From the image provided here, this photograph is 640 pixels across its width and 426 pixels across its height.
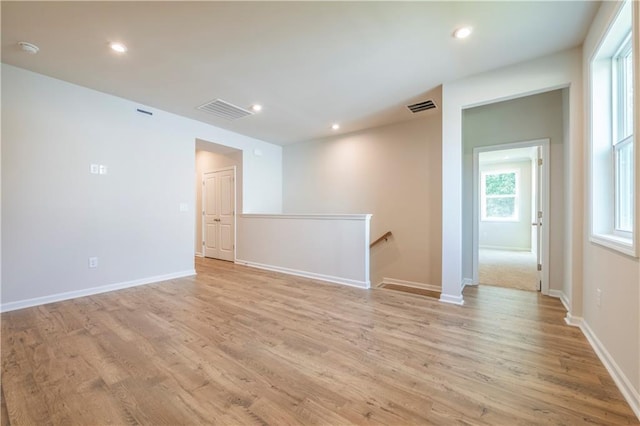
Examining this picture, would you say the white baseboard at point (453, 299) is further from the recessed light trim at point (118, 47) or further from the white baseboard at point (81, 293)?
the recessed light trim at point (118, 47)

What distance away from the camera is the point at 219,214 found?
626cm

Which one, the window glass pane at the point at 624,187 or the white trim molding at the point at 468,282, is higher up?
the window glass pane at the point at 624,187

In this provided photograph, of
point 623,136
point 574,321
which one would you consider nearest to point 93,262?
point 574,321

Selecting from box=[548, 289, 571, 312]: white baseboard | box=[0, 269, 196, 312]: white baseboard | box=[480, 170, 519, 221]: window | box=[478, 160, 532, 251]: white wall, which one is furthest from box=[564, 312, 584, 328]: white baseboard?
box=[480, 170, 519, 221]: window

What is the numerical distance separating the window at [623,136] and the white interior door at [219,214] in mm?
5699

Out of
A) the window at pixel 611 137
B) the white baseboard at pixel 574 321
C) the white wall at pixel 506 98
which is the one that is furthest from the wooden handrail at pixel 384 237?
the window at pixel 611 137

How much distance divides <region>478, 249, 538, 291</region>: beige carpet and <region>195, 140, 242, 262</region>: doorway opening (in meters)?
5.04

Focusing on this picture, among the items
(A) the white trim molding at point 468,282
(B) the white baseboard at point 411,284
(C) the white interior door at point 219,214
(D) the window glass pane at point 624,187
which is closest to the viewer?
(D) the window glass pane at point 624,187

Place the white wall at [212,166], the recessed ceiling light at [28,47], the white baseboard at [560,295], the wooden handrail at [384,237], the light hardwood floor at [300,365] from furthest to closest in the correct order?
the white wall at [212,166]
the wooden handrail at [384,237]
the white baseboard at [560,295]
the recessed ceiling light at [28,47]
the light hardwood floor at [300,365]

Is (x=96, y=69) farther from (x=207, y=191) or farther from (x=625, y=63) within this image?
(x=625, y=63)

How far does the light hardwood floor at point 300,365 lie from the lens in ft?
4.76

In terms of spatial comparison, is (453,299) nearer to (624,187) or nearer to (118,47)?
(624,187)

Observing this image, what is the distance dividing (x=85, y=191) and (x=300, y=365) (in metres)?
3.61

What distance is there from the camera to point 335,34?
2365 mm
